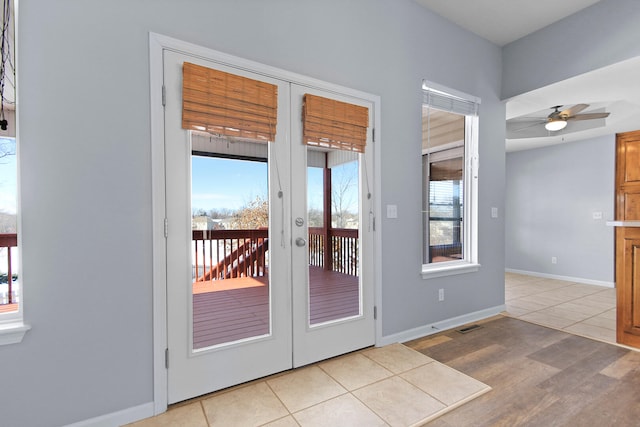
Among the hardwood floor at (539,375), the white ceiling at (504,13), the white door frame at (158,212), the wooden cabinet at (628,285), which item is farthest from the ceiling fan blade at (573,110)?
the white door frame at (158,212)

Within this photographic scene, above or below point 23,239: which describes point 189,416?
below

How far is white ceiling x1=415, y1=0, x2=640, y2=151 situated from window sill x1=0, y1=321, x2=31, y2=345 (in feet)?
12.6

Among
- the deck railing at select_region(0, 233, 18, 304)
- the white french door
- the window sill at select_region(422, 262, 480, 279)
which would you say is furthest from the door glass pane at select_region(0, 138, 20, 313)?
the window sill at select_region(422, 262, 480, 279)

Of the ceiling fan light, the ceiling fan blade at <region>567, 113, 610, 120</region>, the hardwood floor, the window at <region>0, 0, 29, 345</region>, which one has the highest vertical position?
the ceiling fan blade at <region>567, 113, 610, 120</region>

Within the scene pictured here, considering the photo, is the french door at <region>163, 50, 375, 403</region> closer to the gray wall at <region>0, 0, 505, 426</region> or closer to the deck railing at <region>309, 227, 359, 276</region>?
the deck railing at <region>309, 227, 359, 276</region>

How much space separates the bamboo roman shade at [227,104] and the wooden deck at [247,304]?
104cm

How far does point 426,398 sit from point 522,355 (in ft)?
3.87

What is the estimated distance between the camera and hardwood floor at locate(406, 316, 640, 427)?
1772 mm

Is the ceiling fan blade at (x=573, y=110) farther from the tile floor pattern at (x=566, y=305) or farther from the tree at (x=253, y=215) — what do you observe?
the tree at (x=253, y=215)

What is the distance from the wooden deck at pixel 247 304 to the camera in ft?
6.64

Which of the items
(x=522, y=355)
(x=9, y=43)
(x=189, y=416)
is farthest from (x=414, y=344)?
(x=9, y=43)

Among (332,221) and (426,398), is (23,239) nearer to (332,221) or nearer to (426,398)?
(332,221)

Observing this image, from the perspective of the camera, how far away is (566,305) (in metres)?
4.04

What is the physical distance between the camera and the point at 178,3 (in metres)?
1.88
